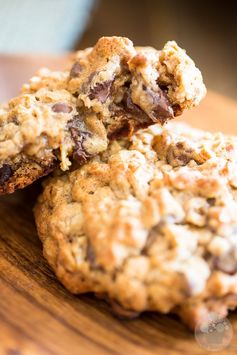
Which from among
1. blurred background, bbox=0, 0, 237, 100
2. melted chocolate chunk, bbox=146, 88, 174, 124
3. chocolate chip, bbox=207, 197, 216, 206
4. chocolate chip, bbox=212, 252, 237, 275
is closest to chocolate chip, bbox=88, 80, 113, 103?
melted chocolate chunk, bbox=146, 88, 174, 124

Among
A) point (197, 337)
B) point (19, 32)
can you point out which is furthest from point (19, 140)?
point (19, 32)

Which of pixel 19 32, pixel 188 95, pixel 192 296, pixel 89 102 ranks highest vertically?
pixel 19 32

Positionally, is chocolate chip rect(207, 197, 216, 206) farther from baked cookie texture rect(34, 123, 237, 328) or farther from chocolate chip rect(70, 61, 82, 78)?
chocolate chip rect(70, 61, 82, 78)

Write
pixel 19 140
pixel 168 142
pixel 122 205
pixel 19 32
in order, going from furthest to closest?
1. pixel 19 32
2. pixel 168 142
3. pixel 19 140
4. pixel 122 205

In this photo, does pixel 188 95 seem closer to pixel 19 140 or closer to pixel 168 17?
pixel 19 140

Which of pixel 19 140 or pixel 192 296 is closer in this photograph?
pixel 192 296

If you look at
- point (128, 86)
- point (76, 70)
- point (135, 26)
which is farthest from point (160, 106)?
point (135, 26)

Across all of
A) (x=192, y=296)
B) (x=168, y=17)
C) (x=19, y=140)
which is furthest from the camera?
(x=168, y=17)

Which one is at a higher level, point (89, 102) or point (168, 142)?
point (89, 102)
